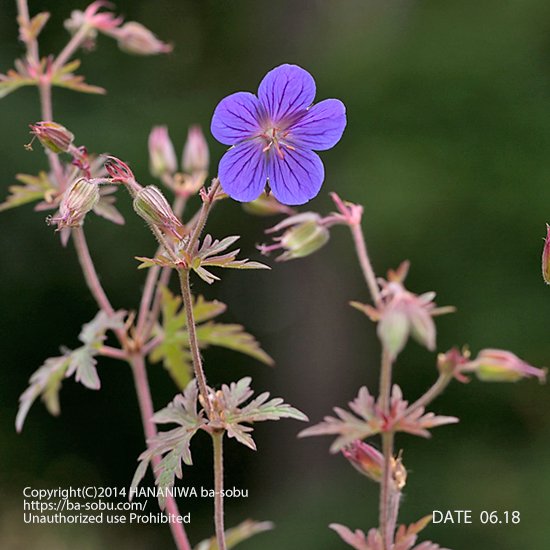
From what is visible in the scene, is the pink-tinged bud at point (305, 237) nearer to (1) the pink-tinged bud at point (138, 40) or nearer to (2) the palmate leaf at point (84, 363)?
(2) the palmate leaf at point (84, 363)

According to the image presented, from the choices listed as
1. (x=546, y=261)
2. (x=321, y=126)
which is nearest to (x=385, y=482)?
(x=546, y=261)

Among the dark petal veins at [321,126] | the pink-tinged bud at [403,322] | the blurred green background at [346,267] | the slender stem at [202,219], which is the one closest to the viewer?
the pink-tinged bud at [403,322]

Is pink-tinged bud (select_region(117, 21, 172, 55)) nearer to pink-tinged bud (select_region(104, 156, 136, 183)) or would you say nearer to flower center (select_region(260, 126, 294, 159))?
flower center (select_region(260, 126, 294, 159))

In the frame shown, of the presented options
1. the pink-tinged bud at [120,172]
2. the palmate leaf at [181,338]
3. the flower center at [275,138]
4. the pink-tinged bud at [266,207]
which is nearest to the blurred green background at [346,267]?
the palmate leaf at [181,338]

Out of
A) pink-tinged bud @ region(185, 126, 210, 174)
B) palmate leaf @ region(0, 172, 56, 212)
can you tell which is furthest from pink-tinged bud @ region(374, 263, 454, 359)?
pink-tinged bud @ region(185, 126, 210, 174)

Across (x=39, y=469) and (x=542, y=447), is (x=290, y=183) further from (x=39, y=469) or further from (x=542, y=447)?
(x=39, y=469)
